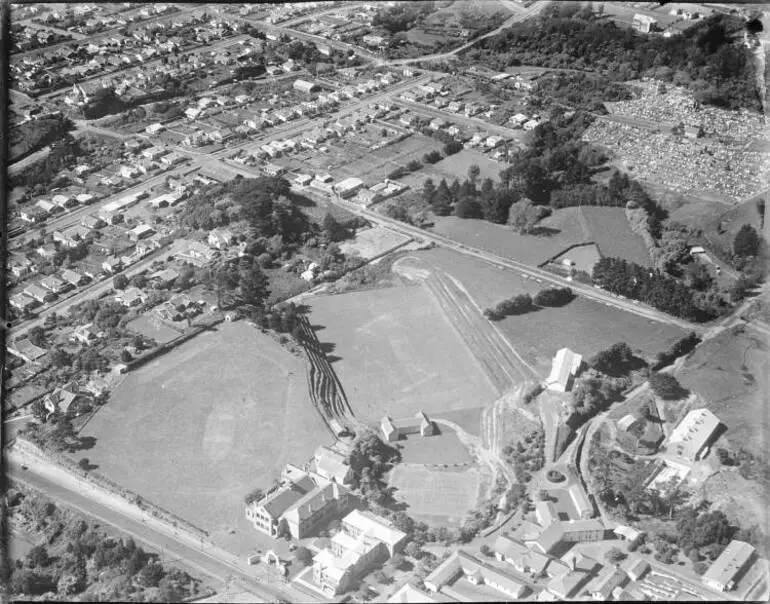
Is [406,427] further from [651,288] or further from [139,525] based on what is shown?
[651,288]

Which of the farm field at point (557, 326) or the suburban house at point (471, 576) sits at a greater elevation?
the farm field at point (557, 326)

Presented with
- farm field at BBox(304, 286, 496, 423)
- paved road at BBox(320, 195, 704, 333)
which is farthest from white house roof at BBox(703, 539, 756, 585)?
paved road at BBox(320, 195, 704, 333)

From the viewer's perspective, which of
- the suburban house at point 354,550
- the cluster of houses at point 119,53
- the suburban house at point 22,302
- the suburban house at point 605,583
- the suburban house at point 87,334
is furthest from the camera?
the cluster of houses at point 119,53

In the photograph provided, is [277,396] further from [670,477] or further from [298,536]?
[670,477]

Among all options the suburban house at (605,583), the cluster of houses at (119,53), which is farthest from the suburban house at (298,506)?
the cluster of houses at (119,53)

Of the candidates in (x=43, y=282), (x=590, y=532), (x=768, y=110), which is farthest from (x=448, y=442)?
(x=768, y=110)

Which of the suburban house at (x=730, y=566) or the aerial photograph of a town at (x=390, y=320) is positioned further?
the aerial photograph of a town at (x=390, y=320)

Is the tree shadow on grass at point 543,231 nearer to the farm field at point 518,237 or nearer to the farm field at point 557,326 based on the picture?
the farm field at point 518,237
